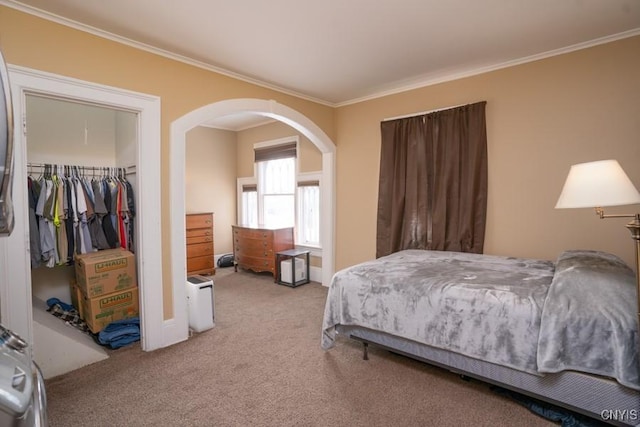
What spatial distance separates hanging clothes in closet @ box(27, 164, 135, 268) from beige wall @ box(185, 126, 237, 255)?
76.3 inches

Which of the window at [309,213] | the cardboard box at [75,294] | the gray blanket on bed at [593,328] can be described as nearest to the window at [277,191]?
the window at [309,213]

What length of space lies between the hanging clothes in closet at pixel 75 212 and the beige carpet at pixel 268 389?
1.25 metres

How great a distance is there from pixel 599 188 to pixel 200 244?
5.02 metres

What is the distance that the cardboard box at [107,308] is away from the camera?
10.0ft

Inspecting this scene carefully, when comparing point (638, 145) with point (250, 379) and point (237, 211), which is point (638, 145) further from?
point (237, 211)

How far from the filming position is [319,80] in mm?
3676

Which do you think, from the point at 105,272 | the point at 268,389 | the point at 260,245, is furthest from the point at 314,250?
the point at 268,389

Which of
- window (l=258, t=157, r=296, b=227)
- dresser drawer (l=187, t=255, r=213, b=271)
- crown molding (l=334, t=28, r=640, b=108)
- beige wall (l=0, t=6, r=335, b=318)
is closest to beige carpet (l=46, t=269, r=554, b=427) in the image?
beige wall (l=0, t=6, r=335, b=318)

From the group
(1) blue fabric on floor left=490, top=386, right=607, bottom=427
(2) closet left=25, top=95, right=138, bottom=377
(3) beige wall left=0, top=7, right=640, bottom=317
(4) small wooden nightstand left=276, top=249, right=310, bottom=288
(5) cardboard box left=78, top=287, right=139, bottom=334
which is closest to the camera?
(1) blue fabric on floor left=490, top=386, right=607, bottom=427

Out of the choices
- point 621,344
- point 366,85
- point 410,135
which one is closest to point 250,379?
point 621,344

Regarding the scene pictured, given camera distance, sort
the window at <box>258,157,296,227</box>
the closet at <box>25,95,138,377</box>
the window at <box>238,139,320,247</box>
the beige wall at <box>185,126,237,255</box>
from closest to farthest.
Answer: the closet at <box>25,95,138,377</box>, the window at <box>238,139,320,247</box>, the window at <box>258,157,296,227</box>, the beige wall at <box>185,126,237,255</box>

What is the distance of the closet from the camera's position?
340cm

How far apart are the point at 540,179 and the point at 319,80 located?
2.55m

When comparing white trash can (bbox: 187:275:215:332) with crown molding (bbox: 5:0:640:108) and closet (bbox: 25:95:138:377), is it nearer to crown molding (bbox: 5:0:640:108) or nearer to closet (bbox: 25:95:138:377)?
closet (bbox: 25:95:138:377)
